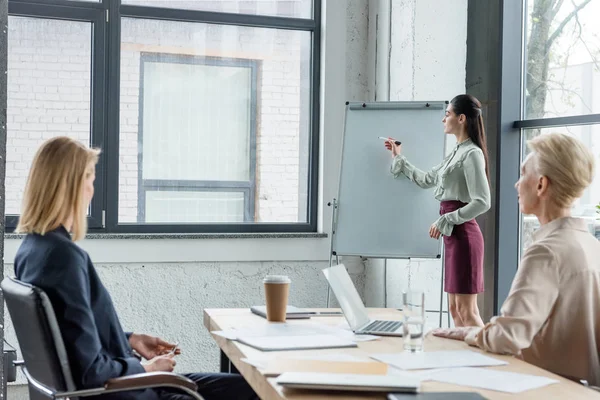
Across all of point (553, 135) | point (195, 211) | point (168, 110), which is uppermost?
point (168, 110)

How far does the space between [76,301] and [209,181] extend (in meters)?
3.15

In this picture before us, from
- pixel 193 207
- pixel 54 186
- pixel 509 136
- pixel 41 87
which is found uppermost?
pixel 41 87

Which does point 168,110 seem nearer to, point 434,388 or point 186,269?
point 186,269

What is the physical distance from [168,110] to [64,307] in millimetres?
3160

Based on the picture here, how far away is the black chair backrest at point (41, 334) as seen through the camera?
170 cm

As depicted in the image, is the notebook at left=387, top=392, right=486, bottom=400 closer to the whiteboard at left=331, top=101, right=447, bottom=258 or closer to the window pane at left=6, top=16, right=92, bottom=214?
the whiteboard at left=331, top=101, right=447, bottom=258

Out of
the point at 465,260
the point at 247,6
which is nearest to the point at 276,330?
the point at 465,260

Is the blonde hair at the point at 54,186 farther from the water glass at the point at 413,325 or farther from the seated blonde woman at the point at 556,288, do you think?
the seated blonde woman at the point at 556,288

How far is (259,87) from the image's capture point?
501cm

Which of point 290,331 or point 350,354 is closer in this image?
point 350,354

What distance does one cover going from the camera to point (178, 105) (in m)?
4.83

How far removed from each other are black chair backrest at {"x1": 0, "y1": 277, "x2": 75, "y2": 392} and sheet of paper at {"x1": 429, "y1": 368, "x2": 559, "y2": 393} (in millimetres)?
836

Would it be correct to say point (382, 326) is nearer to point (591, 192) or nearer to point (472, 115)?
point (591, 192)

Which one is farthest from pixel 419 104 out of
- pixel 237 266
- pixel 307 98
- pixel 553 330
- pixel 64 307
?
pixel 64 307
